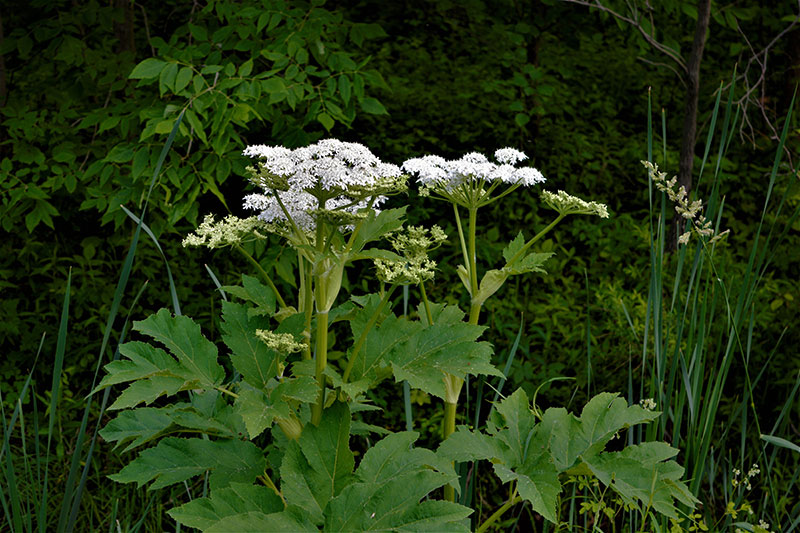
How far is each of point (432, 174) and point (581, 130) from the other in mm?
4071

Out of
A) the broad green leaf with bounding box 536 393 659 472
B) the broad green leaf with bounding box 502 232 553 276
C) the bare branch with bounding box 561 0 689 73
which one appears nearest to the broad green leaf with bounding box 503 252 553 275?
the broad green leaf with bounding box 502 232 553 276

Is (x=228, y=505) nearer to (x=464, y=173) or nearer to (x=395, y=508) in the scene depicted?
(x=395, y=508)

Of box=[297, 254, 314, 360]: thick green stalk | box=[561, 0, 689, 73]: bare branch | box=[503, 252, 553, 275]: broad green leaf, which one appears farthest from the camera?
box=[561, 0, 689, 73]: bare branch

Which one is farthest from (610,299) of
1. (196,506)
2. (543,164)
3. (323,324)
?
(196,506)

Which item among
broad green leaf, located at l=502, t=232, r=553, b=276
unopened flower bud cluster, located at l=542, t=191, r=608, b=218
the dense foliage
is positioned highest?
unopened flower bud cluster, located at l=542, t=191, r=608, b=218

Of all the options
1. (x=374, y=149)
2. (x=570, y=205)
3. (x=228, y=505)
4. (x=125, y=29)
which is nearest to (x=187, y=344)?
(x=228, y=505)

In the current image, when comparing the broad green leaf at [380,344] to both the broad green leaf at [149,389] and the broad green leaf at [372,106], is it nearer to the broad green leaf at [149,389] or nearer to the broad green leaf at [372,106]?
the broad green leaf at [149,389]

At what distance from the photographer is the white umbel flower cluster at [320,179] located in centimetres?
142

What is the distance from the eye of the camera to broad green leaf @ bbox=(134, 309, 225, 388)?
1.44m

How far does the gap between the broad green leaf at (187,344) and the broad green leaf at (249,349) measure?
0.05 meters

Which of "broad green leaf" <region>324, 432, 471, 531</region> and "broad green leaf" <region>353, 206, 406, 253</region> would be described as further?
"broad green leaf" <region>353, 206, 406, 253</region>

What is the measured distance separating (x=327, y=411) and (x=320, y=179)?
17.8 inches

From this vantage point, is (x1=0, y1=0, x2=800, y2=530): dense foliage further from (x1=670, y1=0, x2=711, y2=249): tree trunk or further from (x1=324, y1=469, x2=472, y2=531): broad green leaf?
(x1=324, y1=469, x2=472, y2=531): broad green leaf

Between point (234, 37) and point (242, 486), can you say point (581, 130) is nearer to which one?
point (234, 37)
